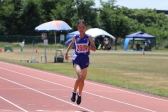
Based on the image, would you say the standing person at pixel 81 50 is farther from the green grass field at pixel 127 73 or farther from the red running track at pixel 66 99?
the green grass field at pixel 127 73

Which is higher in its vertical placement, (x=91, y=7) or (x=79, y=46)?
(x=91, y=7)

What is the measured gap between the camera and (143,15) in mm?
109125

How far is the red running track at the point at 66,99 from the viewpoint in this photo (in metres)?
9.81

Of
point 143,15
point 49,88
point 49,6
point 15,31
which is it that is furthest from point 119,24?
point 49,88

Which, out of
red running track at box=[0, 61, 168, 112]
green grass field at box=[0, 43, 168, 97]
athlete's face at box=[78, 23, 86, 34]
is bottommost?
green grass field at box=[0, 43, 168, 97]

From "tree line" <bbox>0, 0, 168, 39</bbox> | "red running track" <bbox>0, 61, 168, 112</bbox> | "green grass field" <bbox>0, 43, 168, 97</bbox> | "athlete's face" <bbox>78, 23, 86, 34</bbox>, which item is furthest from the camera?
"tree line" <bbox>0, 0, 168, 39</bbox>

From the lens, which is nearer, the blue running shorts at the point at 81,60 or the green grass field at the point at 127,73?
the blue running shorts at the point at 81,60

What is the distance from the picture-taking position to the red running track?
32.2 ft

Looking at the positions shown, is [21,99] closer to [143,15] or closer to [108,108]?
[108,108]

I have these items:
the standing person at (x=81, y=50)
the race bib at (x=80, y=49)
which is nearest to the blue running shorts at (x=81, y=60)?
the standing person at (x=81, y=50)

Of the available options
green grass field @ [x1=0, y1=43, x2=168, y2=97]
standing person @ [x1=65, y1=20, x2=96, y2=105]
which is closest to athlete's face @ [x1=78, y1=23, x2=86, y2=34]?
standing person @ [x1=65, y1=20, x2=96, y2=105]

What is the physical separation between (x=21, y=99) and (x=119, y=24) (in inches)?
2432

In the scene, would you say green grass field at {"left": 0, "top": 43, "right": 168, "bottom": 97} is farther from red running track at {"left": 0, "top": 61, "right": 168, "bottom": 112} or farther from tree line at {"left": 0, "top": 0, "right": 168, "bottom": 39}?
tree line at {"left": 0, "top": 0, "right": 168, "bottom": 39}

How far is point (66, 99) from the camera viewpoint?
1120 cm
